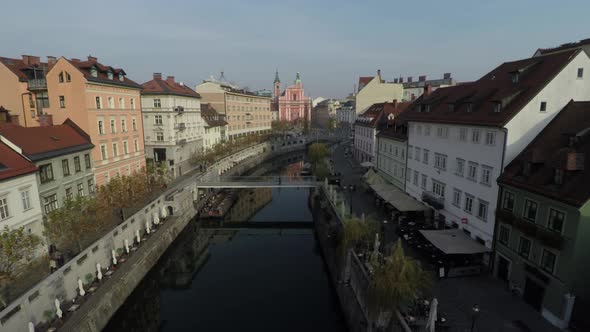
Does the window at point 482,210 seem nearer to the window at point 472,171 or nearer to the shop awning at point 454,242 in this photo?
the shop awning at point 454,242

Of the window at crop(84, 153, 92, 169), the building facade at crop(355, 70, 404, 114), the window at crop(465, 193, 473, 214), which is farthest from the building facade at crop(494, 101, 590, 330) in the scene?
the building facade at crop(355, 70, 404, 114)

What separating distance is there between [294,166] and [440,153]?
5810cm

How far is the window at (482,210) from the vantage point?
76.1 feet

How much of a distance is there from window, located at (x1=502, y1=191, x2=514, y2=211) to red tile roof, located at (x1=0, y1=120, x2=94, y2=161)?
3625 centimetres

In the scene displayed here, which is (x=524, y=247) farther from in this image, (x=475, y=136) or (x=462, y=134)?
(x=462, y=134)

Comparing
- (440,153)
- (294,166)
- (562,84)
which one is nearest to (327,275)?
(440,153)

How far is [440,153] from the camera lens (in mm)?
29672

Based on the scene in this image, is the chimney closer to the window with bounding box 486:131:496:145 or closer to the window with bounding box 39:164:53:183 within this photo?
the window with bounding box 39:164:53:183

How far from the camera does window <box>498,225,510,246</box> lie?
21.0m

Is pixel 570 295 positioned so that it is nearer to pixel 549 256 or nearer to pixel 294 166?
pixel 549 256

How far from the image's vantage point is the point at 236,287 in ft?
94.4

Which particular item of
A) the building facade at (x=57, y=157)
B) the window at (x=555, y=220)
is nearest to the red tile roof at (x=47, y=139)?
the building facade at (x=57, y=157)

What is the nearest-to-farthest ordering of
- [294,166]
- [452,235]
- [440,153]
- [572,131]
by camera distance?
1. [572,131]
2. [452,235]
3. [440,153]
4. [294,166]

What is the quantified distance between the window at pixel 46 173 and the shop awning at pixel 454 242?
32373 mm
